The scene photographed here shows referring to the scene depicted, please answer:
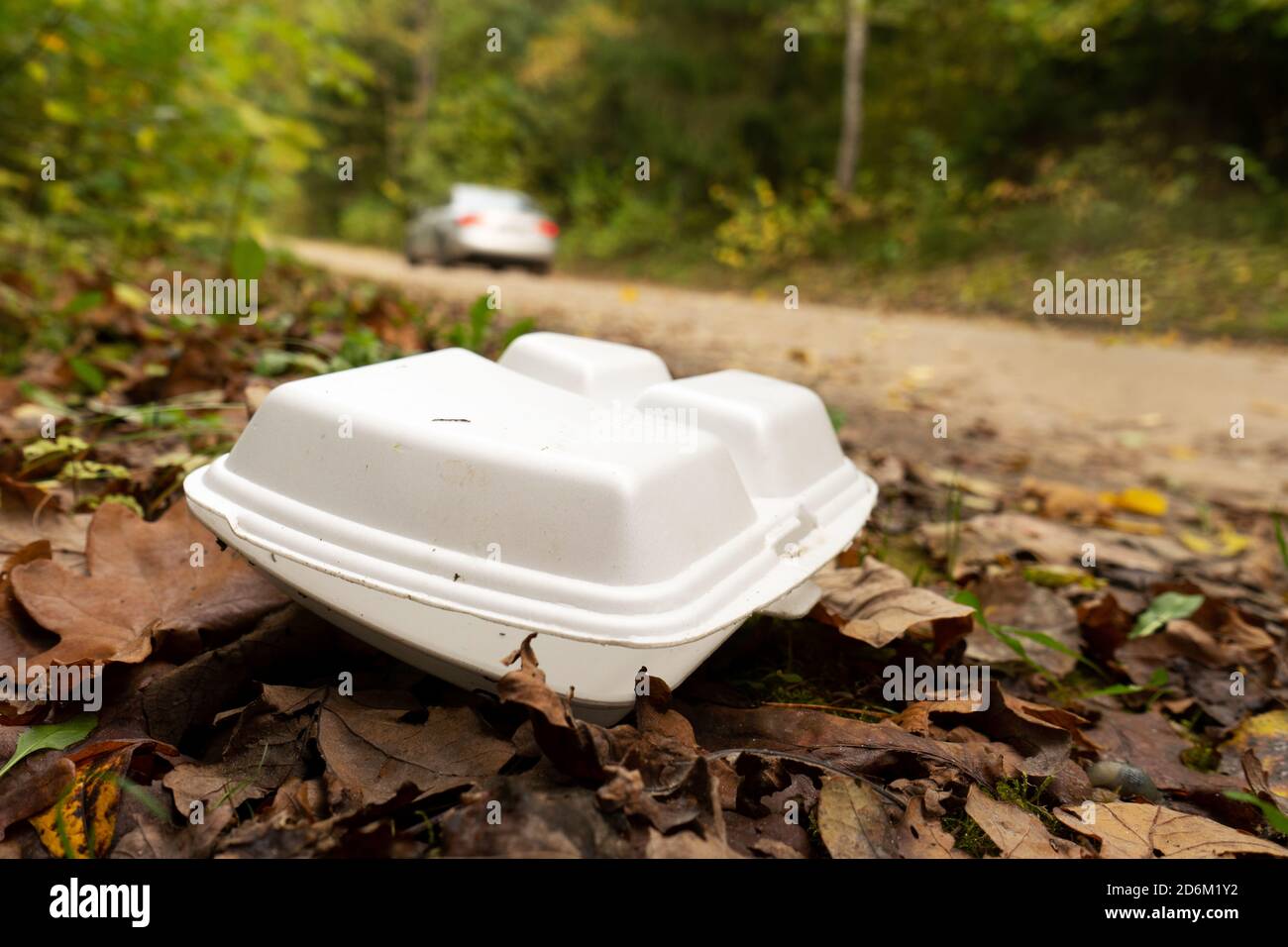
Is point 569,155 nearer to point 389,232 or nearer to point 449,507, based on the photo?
point 389,232

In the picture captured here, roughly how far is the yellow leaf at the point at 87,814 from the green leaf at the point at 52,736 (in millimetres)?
77

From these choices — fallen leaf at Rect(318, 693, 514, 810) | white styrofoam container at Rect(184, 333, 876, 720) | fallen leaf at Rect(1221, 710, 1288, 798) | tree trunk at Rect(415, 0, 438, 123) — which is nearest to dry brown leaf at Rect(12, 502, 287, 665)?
white styrofoam container at Rect(184, 333, 876, 720)

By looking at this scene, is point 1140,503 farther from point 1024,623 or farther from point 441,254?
point 441,254

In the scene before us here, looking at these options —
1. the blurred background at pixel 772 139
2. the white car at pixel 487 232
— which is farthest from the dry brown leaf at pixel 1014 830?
the white car at pixel 487 232

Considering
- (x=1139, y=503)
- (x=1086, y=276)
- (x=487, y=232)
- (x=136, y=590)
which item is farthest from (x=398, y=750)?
(x=487, y=232)

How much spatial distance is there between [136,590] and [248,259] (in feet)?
4.01

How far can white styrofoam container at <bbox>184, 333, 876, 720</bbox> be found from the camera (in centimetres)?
115

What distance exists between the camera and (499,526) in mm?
1178

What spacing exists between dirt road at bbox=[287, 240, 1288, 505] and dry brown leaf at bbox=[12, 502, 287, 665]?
240 cm

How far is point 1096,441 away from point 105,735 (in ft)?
14.3

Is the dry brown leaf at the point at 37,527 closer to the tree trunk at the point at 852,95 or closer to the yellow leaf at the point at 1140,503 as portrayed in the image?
the yellow leaf at the point at 1140,503

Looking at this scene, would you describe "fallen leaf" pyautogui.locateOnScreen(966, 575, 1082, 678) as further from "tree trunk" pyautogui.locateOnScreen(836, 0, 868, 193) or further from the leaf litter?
"tree trunk" pyautogui.locateOnScreen(836, 0, 868, 193)

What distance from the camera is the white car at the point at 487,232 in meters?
13.7
